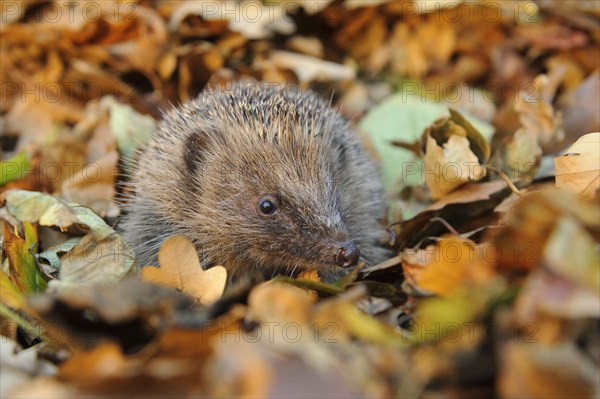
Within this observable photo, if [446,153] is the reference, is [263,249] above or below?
below

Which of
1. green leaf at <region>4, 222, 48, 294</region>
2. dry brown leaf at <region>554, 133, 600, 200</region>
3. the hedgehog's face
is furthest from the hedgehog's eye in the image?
dry brown leaf at <region>554, 133, 600, 200</region>

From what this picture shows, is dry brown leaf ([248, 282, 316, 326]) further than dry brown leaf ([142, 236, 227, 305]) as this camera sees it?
No

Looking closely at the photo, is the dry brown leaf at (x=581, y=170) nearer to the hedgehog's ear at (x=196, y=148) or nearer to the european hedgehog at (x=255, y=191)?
the european hedgehog at (x=255, y=191)

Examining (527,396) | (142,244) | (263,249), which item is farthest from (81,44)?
(527,396)

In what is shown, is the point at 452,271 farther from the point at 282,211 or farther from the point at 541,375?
the point at 282,211

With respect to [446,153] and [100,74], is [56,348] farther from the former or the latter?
[100,74]

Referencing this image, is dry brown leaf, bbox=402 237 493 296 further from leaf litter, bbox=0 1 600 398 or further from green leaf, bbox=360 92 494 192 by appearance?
green leaf, bbox=360 92 494 192
